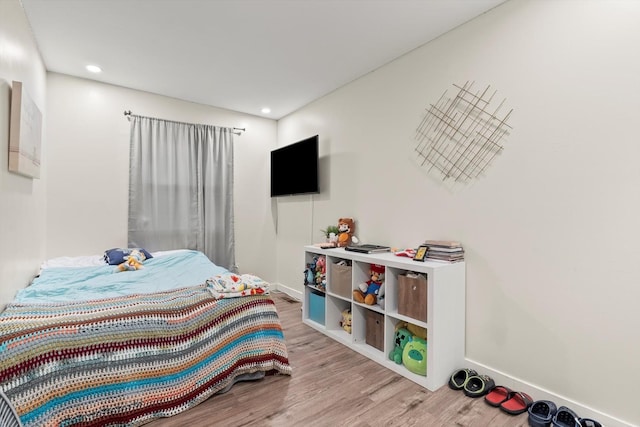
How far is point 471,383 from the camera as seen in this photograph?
1969mm

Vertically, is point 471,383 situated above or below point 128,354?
below

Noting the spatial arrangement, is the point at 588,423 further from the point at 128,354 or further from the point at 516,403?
the point at 128,354

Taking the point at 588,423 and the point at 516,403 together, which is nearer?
the point at 588,423

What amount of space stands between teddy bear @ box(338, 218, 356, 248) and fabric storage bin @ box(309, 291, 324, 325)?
1.81ft

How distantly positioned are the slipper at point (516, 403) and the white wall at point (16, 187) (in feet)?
9.43

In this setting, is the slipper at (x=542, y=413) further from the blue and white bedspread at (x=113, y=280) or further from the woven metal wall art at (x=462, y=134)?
the blue and white bedspread at (x=113, y=280)

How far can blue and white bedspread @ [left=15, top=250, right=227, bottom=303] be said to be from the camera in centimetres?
196

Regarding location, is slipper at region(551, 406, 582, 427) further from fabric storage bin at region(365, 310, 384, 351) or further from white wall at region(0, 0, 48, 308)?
white wall at region(0, 0, 48, 308)

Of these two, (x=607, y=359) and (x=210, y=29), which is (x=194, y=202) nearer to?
(x=210, y=29)

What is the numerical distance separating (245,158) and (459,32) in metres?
→ 2.94

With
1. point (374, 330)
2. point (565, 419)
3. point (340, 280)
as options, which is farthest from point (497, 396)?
point (340, 280)

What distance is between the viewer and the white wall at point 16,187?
5.47 feet

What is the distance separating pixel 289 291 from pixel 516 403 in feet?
9.39

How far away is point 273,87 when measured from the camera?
3.36m
